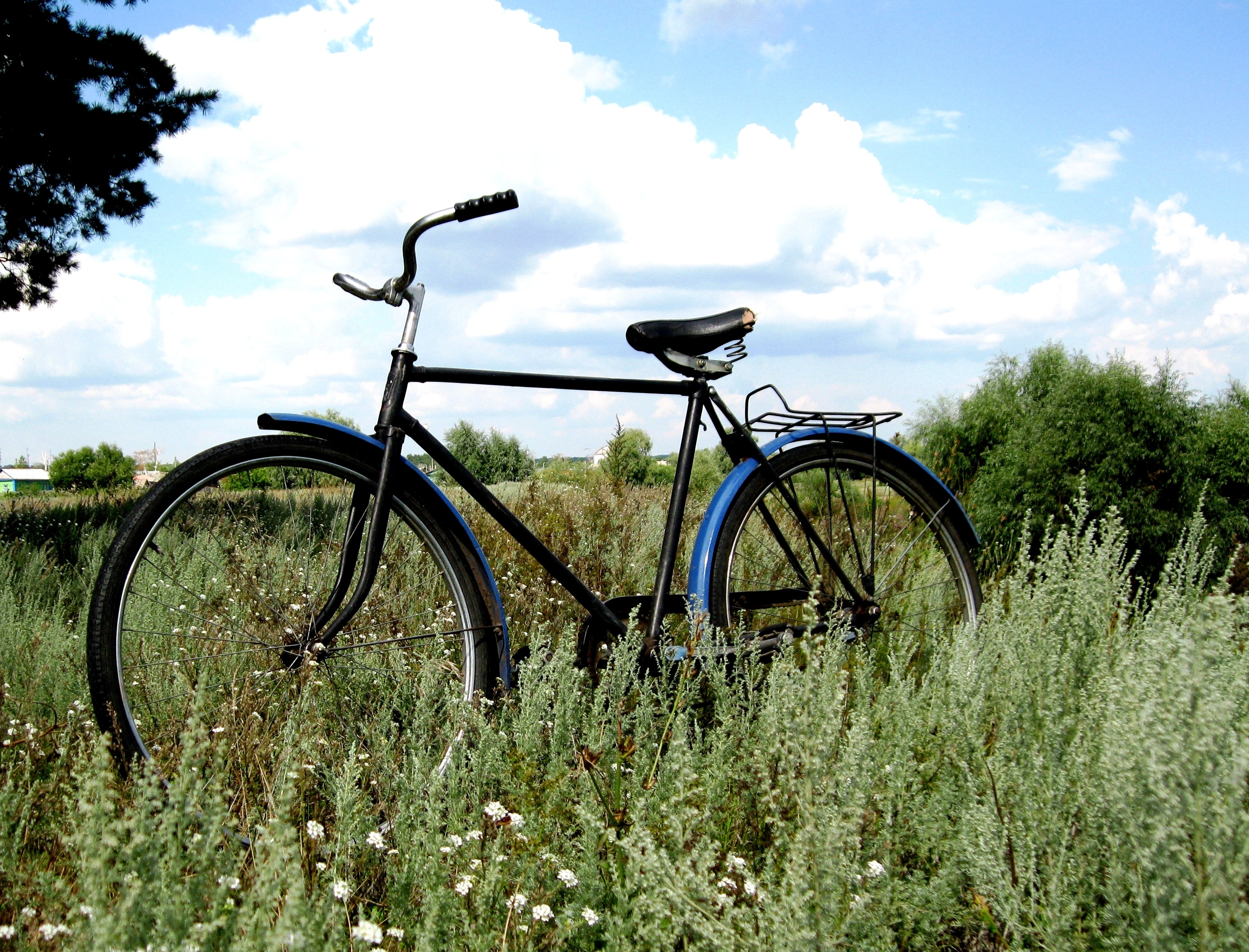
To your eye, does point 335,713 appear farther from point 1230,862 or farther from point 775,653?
point 1230,862

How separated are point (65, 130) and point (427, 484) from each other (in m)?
8.08

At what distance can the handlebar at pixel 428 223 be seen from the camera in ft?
8.93

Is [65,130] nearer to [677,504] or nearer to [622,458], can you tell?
[622,458]

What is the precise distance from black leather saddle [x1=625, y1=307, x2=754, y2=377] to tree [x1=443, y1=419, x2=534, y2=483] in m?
8.37

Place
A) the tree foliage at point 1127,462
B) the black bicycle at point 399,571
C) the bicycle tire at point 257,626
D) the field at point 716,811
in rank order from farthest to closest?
the tree foliage at point 1127,462 < the black bicycle at point 399,571 < the bicycle tire at point 257,626 < the field at point 716,811

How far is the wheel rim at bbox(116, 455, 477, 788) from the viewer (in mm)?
2537

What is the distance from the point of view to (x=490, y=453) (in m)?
12.5

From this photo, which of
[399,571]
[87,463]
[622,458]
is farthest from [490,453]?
[87,463]

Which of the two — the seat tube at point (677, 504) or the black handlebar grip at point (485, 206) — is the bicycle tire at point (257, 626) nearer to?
the seat tube at point (677, 504)

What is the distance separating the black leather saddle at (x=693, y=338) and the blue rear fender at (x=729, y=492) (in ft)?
1.28

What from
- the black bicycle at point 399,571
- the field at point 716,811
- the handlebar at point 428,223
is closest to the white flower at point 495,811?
the field at point 716,811

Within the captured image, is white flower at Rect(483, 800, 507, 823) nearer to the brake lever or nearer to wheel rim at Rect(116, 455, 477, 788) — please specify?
wheel rim at Rect(116, 455, 477, 788)

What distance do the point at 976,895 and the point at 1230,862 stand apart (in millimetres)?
746

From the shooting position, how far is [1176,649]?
5.85 ft
